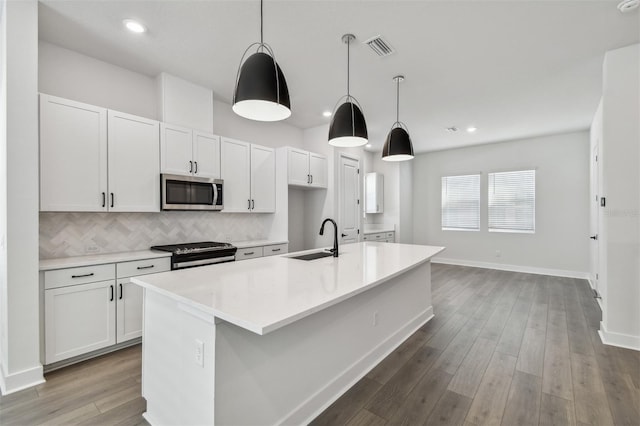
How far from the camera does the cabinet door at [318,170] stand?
498 cm

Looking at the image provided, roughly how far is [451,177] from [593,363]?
17.1 feet

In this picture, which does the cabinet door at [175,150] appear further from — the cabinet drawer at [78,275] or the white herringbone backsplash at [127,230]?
the cabinet drawer at [78,275]

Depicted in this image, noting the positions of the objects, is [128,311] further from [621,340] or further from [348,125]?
[621,340]

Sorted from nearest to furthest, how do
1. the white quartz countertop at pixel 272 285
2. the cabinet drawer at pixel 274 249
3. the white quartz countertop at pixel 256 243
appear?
the white quartz countertop at pixel 272 285
the white quartz countertop at pixel 256 243
the cabinet drawer at pixel 274 249

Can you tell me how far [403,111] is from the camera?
4.66 meters

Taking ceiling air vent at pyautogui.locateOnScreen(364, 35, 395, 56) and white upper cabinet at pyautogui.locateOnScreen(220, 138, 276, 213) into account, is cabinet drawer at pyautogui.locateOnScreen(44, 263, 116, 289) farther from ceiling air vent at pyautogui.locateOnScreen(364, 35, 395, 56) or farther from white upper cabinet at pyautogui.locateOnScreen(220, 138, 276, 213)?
ceiling air vent at pyautogui.locateOnScreen(364, 35, 395, 56)

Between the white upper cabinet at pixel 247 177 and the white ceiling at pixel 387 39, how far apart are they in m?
0.76

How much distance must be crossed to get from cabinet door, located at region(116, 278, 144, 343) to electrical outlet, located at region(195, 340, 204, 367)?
1.83m

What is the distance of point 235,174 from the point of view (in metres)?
4.05

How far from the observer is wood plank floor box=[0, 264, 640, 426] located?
1.94 m

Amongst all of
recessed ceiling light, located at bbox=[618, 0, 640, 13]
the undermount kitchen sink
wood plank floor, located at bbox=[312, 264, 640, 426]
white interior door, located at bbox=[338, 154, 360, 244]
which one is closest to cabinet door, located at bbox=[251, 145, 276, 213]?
white interior door, located at bbox=[338, 154, 360, 244]

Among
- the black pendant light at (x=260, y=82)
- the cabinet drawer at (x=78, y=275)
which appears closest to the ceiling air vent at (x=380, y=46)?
the black pendant light at (x=260, y=82)

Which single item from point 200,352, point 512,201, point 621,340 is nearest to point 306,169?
point 200,352

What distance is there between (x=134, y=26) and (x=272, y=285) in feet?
8.34
